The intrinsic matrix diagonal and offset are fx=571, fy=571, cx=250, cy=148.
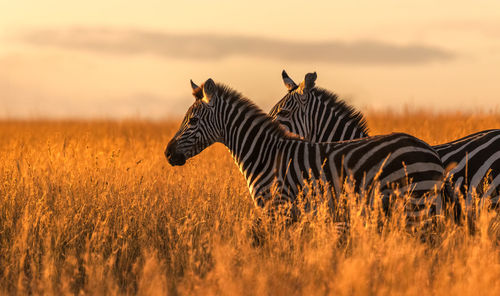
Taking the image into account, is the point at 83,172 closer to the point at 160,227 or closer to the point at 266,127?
the point at 160,227

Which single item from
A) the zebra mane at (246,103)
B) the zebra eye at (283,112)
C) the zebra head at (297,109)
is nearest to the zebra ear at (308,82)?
the zebra head at (297,109)

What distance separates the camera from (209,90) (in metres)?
6.90

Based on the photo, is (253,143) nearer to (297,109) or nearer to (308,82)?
(297,109)

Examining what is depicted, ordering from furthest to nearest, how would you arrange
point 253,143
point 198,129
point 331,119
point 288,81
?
point 288,81 → point 331,119 → point 198,129 → point 253,143

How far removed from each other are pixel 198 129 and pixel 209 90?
0.49m

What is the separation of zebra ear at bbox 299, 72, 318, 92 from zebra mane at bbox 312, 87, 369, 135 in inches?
4.2

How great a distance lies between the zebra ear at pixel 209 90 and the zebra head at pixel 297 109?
157cm

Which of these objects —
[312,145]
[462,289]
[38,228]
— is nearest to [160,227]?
[38,228]

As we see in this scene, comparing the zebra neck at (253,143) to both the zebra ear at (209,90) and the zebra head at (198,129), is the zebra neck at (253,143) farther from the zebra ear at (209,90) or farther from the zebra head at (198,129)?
the zebra ear at (209,90)

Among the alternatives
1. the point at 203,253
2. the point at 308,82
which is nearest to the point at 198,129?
the point at 203,253

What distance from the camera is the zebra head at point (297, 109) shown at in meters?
8.32

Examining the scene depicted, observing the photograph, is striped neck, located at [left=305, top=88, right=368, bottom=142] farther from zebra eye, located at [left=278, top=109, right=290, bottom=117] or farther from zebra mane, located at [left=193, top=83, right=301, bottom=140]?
zebra mane, located at [left=193, top=83, right=301, bottom=140]

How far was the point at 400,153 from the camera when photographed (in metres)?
5.94

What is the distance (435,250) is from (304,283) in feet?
4.72
